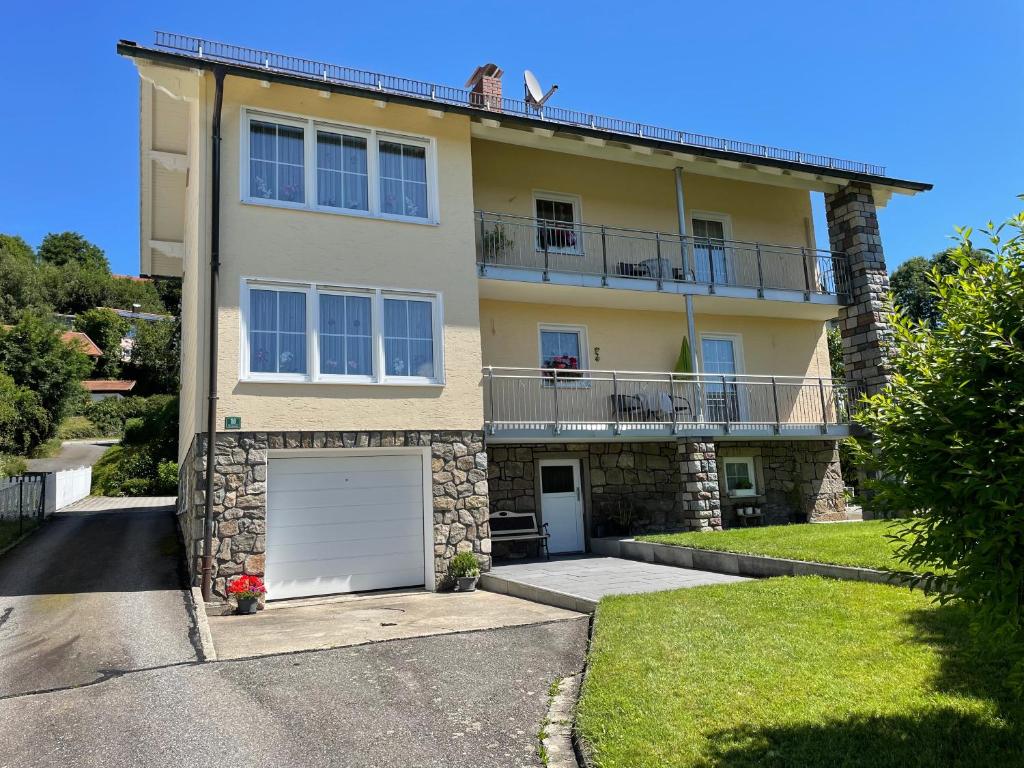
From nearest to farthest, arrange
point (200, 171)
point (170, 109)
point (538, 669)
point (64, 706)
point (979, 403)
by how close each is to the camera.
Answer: point (979, 403), point (64, 706), point (538, 669), point (200, 171), point (170, 109)

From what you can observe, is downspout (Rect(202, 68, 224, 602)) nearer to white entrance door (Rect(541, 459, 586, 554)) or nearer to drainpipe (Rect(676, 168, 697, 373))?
white entrance door (Rect(541, 459, 586, 554))

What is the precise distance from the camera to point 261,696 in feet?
19.4

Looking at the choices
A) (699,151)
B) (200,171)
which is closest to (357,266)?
(200,171)

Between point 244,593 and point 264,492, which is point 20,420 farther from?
point 244,593

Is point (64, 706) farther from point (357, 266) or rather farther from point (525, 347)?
point (525, 347)

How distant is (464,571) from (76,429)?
34664mm

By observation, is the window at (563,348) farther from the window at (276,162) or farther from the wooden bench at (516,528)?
the window at (276,162)

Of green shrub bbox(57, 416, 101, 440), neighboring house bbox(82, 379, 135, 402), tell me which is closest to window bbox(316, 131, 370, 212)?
green shrub bbox(57, 416, 101, 440)

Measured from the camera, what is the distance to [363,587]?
1142 cm

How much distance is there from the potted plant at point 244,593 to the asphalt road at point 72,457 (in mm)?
24216

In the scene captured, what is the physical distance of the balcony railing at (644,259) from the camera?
14.3 m

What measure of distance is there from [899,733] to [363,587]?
8477 mm

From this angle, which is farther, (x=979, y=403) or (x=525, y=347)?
(x=525, y=347)

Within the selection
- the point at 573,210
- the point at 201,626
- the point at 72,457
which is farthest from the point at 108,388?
the point at 201,626
